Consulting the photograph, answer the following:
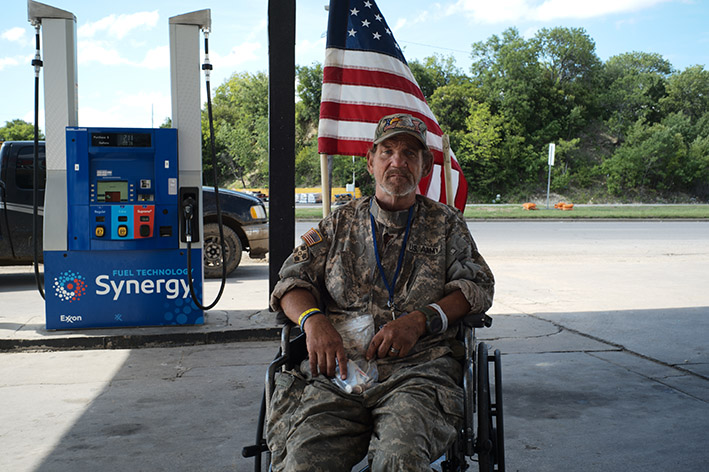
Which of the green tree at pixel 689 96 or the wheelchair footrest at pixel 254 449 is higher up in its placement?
the green tree at pixel 689 96

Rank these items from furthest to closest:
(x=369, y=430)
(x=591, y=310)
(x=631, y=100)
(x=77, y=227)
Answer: (x=631, y=100) → (x=591, y=310) → (x=77, y=227) → (x=369, y=430)

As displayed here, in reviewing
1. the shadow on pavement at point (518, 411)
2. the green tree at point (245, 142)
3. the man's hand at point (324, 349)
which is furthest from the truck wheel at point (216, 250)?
the green tree at point (245, 142)

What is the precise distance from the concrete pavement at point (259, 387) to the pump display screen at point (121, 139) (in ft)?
5.61

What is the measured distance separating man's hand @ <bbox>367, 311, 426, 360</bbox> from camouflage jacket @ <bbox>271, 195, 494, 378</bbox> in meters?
0.13

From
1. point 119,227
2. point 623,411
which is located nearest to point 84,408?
point 119,227

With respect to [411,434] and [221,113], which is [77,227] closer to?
[411,434]

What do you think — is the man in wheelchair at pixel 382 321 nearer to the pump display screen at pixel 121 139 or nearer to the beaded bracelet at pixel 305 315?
the beaded bracelet at pixel 305 315

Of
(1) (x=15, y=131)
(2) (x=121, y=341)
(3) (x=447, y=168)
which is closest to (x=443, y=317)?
(3) (x=447, y=168)

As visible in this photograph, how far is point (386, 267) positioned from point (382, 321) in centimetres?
23

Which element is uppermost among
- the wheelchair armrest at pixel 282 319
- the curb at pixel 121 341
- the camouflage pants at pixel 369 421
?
the wheelchair armrest at pixel 282 319

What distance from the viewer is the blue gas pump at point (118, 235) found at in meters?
5.59

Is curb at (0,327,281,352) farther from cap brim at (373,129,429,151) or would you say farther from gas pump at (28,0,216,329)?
cap brim at (373,129,429,151)

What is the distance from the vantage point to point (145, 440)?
351 cm

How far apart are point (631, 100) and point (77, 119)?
67.8 m
